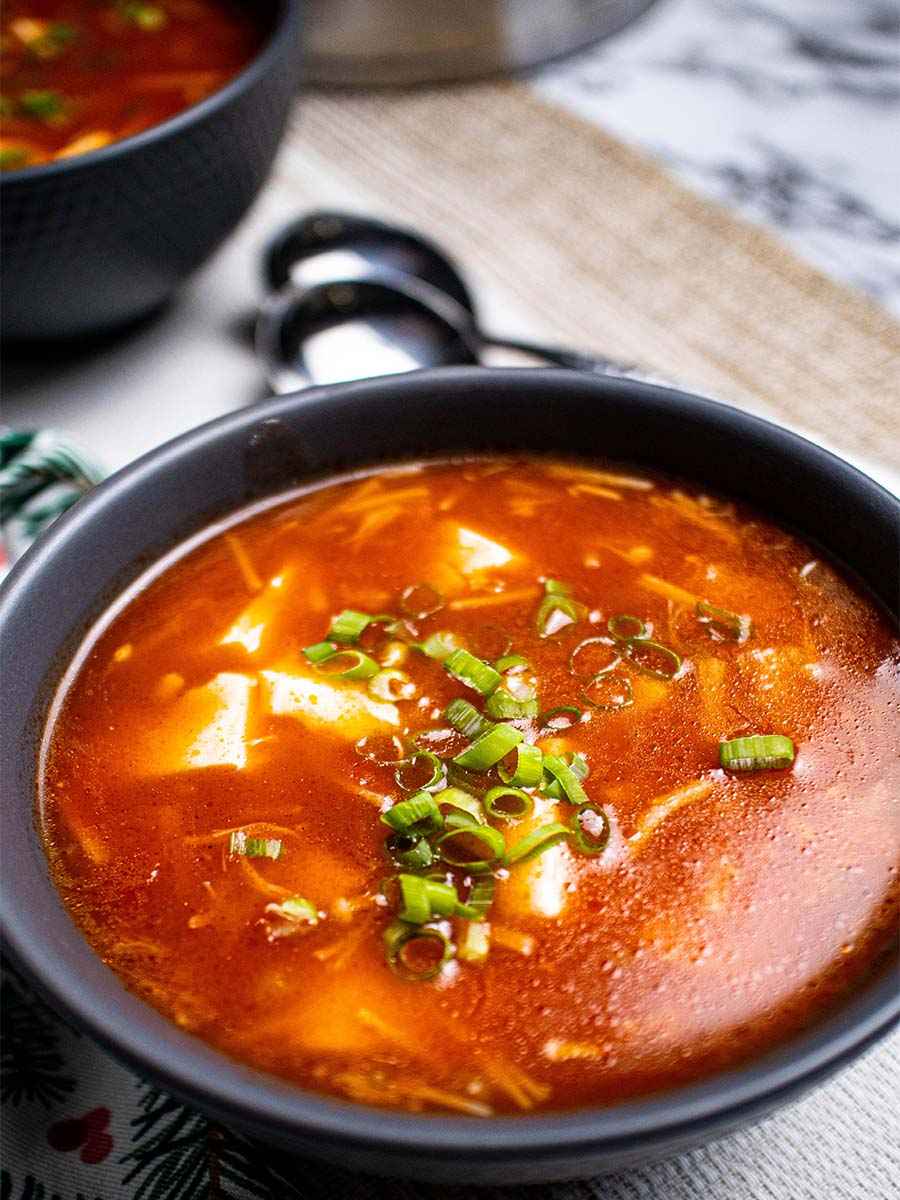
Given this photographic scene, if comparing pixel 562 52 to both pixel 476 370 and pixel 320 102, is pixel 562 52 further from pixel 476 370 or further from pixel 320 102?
pixel 476 370

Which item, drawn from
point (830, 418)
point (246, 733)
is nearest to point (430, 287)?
point (830, 418)

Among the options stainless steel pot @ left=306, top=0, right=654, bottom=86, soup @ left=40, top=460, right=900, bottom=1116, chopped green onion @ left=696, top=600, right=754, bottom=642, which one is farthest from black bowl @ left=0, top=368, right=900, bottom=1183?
stainless steel pot @ left=306, top=0, right=654, bottom=86

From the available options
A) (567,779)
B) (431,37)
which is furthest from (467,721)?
(431,37)

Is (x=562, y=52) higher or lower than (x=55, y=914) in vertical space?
lower

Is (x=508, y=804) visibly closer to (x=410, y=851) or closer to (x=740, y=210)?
(x=410, y=851)

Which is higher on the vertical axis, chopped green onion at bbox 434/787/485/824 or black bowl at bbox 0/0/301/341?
black bowl at bbox 0/0/301/341

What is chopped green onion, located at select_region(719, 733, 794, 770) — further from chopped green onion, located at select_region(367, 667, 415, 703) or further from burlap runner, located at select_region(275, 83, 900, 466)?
burlap runner, located at select_region(275, 83, 900, 466)

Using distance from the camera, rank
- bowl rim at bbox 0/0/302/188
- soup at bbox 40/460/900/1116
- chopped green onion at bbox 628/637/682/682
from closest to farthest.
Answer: soup at bbox 40/460/900/1116 → chopped green onion at bbox 628/637/682/682 → bowl rim at bbox 0/0/302/188

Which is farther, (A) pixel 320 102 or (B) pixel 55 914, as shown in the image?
(A) pixel 320 102
